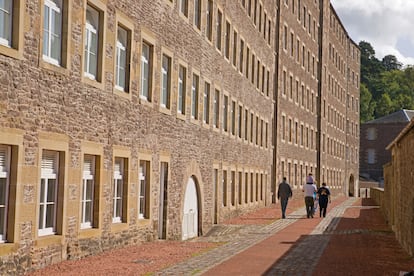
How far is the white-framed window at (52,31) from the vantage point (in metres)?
12.6

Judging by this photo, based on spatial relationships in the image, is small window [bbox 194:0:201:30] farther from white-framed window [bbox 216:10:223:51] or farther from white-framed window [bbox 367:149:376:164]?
white-framed window [bbox 367:149:376:164]

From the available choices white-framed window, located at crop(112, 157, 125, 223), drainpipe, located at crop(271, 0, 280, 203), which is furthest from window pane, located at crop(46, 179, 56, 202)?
drainpipe, located at crop(271, 0, 280, 203)

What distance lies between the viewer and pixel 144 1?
17500 mm

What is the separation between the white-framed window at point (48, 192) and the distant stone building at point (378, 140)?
8412cm

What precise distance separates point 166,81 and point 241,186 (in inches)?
527

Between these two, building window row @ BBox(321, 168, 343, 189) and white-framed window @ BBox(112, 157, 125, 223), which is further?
building window row @ BBox(321, 168, 343, 189)

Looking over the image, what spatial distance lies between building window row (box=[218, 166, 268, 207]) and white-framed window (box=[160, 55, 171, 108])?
23.7ft

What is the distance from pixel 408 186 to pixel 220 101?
12.6m

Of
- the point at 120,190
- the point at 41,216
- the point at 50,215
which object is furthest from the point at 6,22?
the point at 120,190

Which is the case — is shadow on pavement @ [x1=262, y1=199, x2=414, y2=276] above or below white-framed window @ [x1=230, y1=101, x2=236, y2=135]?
below

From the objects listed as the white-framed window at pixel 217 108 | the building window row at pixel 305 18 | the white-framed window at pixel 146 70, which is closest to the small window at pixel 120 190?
the white-framed window at pixel 146 70

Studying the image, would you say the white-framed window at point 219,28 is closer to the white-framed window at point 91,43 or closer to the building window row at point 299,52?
the white-framed window at point 91,43

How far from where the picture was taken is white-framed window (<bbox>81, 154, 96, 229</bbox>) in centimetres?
1452

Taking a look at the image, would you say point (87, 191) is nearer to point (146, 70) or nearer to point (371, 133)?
point (146, 70)
